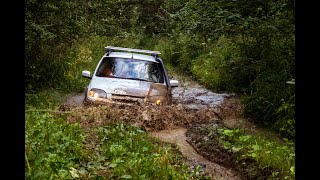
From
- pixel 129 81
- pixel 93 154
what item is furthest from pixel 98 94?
pixel 93 154

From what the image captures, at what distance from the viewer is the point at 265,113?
1016 cm

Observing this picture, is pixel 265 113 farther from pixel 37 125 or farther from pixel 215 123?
pixel 37 125

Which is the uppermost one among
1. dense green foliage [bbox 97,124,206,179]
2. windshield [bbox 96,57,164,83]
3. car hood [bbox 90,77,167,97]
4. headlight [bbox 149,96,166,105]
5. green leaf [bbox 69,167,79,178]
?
windshield [bbox 96,57,164,83]

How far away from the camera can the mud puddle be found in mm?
6813

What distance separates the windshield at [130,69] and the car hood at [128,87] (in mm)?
316

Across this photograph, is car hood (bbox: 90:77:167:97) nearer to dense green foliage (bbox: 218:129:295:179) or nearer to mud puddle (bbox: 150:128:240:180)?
mud puddle (bbox: 150:128:240:180)

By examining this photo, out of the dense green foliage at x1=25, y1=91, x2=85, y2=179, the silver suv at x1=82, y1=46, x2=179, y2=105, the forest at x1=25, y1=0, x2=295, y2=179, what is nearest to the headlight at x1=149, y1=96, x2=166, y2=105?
the silver suv at x1=82, y1=46, x2=179, y2=105

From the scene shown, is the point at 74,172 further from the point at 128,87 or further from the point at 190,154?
the point at 128,87

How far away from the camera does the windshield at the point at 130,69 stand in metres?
10.5

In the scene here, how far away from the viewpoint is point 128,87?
32.0ft

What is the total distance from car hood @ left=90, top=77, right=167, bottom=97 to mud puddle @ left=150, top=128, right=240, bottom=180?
1130mm
